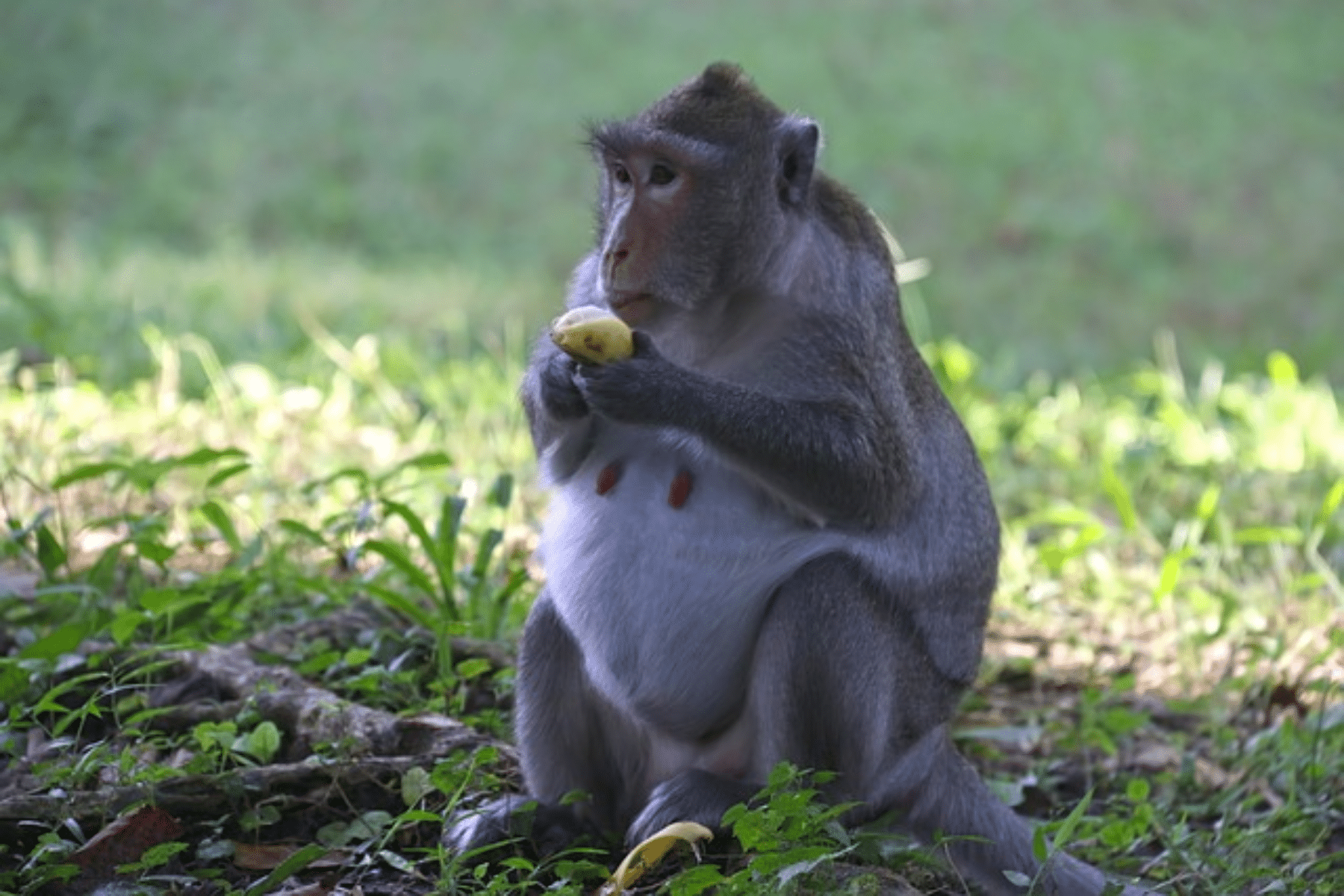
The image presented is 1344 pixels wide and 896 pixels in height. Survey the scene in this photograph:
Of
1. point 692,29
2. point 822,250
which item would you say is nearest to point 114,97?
point 692,29

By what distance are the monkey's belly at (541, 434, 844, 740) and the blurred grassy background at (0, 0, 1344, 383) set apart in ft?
14.4

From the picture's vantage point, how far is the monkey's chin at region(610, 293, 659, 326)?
3660 millimetres

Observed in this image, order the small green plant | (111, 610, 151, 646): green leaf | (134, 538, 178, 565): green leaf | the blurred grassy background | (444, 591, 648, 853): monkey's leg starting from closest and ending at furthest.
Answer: the small green plant, (444, 591, 648, 853): monkey's leg, (111, 610, 151, 646): green leaf, (134, 538, 178, 565): green leaf, the blurred grassy background

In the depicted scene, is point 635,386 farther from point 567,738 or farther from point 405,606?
point 405,606

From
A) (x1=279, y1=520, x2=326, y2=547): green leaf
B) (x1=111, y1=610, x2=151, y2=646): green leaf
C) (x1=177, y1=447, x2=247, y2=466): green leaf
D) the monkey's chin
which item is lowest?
(x1=111, y1=610, x2=151, y2=646): green leaf

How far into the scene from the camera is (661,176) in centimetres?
371

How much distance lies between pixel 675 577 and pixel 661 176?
81 centimetres

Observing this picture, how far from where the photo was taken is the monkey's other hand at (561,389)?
12.1 feet

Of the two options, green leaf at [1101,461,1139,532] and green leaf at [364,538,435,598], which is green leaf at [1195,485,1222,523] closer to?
green leaf at [1101,461,1139,532]

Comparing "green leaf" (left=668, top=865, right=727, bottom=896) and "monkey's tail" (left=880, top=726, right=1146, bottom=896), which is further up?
"green leaf" (left=668, top=865, right=727, bottom=896)

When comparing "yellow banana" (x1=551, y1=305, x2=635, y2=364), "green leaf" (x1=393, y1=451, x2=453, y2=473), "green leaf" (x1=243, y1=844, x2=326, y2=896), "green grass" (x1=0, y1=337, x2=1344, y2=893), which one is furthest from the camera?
"green leaf" (x1=393, y1=451, x2=453, y2=473)

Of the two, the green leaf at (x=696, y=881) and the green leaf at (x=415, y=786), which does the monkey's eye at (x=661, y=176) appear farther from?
the green leaf at (x=696, y=881)

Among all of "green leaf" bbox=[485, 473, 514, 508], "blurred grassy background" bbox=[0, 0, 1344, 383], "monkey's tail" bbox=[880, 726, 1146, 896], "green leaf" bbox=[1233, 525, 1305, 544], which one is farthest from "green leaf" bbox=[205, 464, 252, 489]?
"blurred grassy background" bbox=[0, 0, 1344, 383]

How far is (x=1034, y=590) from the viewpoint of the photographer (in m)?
5.64
